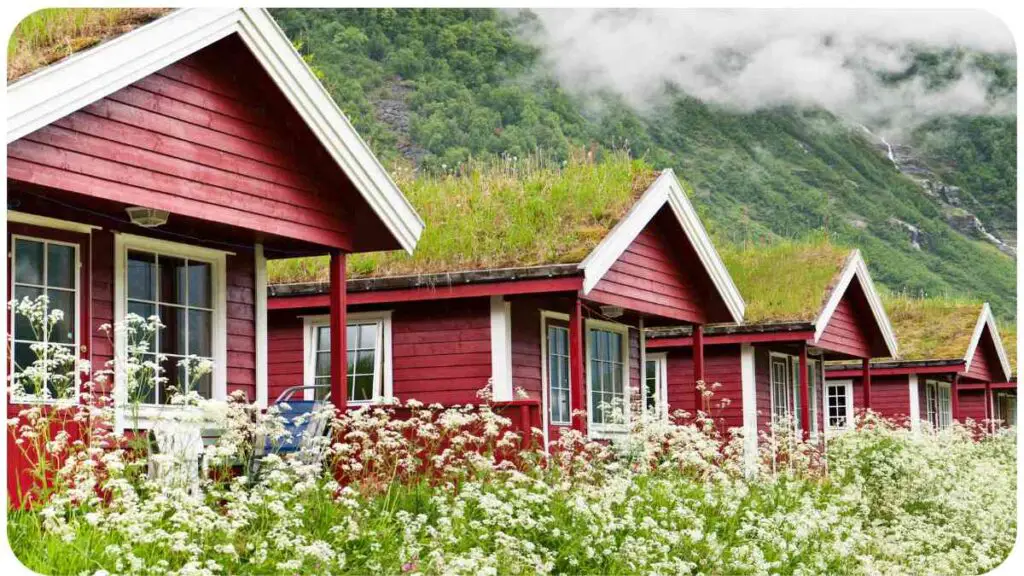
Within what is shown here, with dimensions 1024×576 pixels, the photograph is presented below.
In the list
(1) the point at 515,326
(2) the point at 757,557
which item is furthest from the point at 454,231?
(2) the point at 757,557

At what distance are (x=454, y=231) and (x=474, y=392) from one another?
6.86ft

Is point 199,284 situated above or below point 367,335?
above

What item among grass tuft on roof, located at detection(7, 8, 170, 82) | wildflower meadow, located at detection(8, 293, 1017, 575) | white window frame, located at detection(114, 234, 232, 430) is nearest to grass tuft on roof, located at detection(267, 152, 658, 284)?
wildflower meadow, located at detection(8, 293, 1017, 575)

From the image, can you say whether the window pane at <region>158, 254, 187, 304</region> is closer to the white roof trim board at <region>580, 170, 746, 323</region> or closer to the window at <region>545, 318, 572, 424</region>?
the white roof trim board at <region>580, 170, 746, 323</region>

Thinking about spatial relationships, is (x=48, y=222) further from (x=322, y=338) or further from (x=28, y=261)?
(x=322, y=338)

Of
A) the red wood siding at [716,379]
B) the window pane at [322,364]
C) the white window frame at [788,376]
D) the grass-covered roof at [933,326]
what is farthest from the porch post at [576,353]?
the grass-covered roof at [933,326]

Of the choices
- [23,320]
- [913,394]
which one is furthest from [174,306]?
[913,394]

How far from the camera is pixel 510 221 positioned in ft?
54.4

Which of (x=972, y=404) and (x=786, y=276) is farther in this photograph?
(x=972, y=404)

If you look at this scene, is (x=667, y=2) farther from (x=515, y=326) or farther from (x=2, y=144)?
(x=515, y=326)

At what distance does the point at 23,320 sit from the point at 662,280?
33.2ft

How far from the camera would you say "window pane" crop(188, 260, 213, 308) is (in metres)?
12.5

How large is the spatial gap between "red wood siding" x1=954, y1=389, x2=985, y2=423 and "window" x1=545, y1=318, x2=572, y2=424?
24.1 metres

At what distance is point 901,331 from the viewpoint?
106 ft
